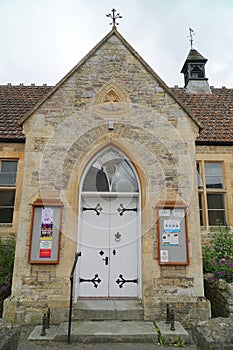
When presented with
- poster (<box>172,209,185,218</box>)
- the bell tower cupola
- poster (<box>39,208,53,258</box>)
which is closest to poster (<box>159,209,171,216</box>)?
poster (<box>172,209,185,218</box>)

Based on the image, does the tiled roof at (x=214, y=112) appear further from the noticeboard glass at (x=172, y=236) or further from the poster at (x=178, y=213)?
the noticeboard glass at (x=172, y=236)

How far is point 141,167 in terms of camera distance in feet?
22.2

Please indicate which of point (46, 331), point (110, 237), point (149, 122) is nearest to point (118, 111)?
point (149, 122)

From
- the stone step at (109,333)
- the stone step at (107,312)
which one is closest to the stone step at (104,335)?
the stone step at (109,333)

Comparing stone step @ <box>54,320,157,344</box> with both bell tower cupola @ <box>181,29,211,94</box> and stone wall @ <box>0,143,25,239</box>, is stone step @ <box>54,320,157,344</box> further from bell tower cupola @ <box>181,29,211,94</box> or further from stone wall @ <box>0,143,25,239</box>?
bell tower cupola @ <box>181,29,211,94</box>

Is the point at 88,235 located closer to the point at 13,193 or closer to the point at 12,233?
the point at 12,233

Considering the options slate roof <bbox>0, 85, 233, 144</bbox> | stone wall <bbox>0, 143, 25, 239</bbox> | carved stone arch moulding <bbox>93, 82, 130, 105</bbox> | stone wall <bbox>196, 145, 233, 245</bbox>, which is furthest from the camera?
slate roof <bbox>0, 85, 233, 144</bbox>

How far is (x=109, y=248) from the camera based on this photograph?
6.64 meters

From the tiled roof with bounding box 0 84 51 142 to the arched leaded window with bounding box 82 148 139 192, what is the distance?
8.96 ft

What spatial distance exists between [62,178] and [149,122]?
8.76 feet

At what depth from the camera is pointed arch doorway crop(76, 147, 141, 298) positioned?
640cm

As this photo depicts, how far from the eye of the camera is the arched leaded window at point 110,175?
7.00m

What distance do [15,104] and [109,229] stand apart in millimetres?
6469

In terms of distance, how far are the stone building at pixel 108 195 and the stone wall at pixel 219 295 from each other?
0.44 metres
